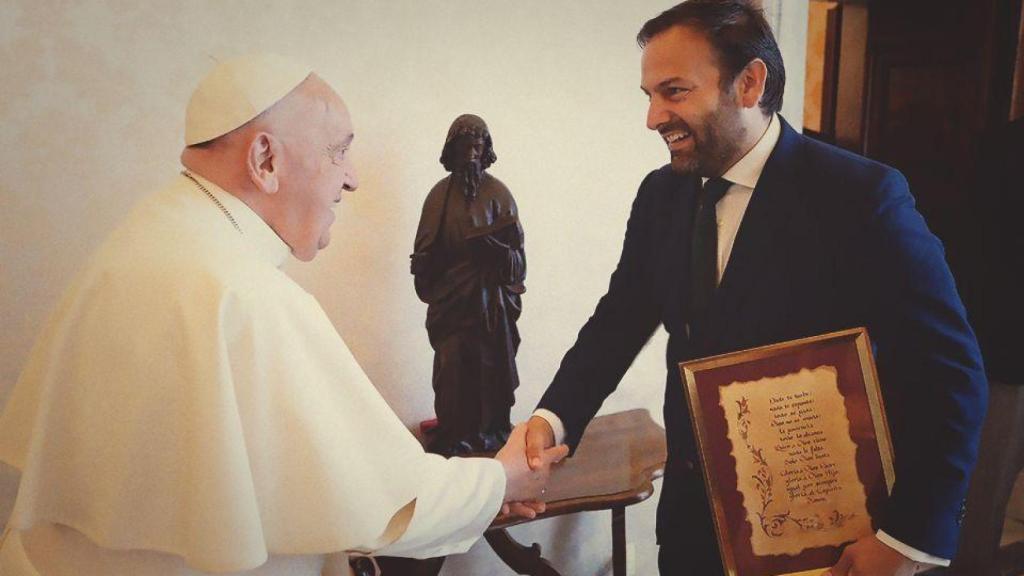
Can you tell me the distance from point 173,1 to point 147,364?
1304mm

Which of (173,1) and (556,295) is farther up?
(173,1)

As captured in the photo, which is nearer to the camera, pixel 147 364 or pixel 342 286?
pixel 147 364

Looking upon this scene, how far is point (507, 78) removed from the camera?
2.83m

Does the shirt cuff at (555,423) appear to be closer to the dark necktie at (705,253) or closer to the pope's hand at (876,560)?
the dark necktie at (705,253)

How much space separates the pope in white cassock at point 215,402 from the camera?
1371mm

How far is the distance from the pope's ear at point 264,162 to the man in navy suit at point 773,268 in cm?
84

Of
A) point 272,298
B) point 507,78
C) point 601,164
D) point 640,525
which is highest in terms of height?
point 507,78

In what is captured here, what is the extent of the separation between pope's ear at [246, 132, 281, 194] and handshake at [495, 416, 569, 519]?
86 cm

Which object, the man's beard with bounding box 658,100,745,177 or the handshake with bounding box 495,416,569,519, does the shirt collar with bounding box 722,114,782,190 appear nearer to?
the man's beard with bounding box 658,100,745,177

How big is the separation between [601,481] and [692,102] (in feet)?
4.04

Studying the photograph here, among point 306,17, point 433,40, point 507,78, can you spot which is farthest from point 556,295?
point 306,17

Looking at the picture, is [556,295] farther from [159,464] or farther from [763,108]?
[159,464]

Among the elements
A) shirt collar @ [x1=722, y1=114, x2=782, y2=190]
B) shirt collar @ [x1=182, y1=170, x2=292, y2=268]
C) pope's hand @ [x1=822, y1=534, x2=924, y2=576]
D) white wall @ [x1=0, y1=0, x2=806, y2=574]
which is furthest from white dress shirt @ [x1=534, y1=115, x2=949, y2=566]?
white wall @ [x1=0, y1=0, x2=806, y2=574]

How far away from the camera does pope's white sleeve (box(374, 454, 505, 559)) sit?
1.55 meters
